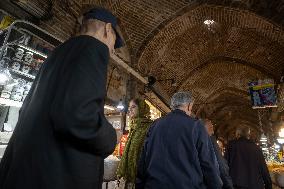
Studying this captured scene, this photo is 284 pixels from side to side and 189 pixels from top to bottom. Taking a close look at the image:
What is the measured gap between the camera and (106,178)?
3518 millimetres

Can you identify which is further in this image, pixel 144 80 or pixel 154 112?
pixel 154 112

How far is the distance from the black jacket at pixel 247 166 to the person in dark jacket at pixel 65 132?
453cm

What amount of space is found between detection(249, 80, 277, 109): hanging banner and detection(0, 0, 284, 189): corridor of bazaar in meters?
0.05

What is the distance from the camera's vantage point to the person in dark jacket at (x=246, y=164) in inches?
194

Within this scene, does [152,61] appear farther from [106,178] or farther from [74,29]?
[106,178]

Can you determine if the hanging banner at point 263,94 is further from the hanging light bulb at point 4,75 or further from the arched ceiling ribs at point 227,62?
the hanging light bulb at point 4,75

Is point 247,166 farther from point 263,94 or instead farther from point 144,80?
point 263,94

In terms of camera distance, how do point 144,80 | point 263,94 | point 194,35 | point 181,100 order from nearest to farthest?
point 181,100, point 144,80, point 194,35, point 263,94

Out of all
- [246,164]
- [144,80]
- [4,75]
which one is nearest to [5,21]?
[4,75]

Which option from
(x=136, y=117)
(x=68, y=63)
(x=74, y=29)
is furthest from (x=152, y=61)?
(x=68, y=63)

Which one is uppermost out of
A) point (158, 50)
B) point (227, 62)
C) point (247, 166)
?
point (227, 62)

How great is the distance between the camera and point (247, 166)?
511 centimetres

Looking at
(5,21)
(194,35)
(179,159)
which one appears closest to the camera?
(179,159)

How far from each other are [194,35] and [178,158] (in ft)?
32.4
